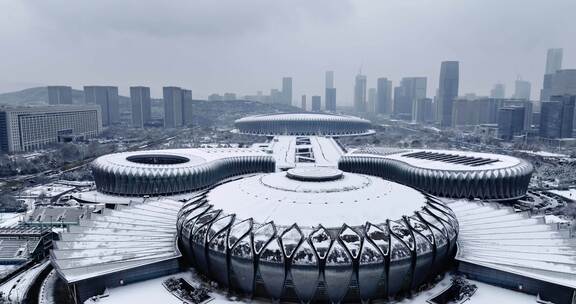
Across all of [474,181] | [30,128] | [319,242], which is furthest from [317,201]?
[30,128]

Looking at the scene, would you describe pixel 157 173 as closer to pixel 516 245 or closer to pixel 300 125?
pixel 516 245

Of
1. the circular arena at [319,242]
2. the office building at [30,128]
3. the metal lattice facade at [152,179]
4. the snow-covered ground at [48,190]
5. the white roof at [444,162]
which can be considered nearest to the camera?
the circular arena at [319,242]

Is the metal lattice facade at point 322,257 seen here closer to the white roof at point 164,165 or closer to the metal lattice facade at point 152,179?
the metal lattice facade at point 152,179

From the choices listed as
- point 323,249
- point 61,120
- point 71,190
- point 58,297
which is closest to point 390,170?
point 323,249

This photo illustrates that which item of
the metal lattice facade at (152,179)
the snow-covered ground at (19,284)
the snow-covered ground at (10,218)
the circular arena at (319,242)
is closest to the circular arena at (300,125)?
the metal lattice facade at (152,179)

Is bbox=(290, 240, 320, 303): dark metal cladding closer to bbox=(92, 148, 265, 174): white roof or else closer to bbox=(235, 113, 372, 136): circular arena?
bbox=(92, 148, 265, 174): white roof

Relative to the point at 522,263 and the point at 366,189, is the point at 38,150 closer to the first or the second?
the point at 366,189

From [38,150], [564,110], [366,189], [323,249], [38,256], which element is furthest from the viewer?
[564,110]

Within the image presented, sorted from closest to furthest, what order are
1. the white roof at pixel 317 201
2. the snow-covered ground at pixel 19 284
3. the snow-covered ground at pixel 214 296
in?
the snow-covered ground at pixel 214 296
the white roof at pixel 317 201
the snow-covered ground at pixel 19 284
